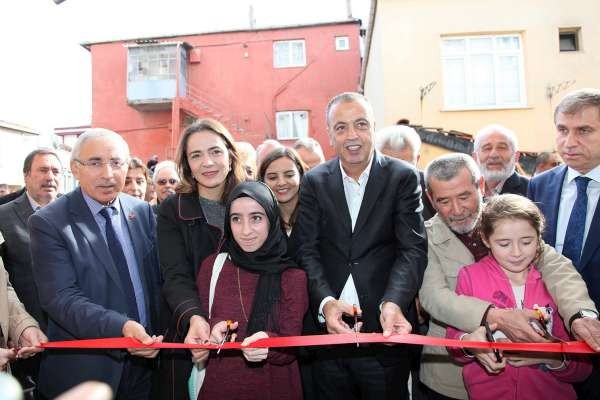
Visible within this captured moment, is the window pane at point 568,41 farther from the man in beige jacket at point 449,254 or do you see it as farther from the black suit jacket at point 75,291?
the black suit jacket at point 75,291

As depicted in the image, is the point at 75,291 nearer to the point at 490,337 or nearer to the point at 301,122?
the point at 490,337

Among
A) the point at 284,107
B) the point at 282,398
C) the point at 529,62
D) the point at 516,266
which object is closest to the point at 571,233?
the point at 516,266

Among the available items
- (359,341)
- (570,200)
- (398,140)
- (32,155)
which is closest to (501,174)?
(398,140)

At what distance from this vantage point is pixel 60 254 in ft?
8.95

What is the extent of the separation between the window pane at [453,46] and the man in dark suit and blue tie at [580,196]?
10730mm

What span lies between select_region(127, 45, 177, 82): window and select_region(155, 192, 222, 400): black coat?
72.0ft

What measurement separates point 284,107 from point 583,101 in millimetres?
20856

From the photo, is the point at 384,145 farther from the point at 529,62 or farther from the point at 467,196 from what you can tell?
the point at 529,62

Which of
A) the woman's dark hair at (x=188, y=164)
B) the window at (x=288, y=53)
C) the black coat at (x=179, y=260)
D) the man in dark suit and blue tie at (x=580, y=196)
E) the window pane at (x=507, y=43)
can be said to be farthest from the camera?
the window at (x=288, y=53)

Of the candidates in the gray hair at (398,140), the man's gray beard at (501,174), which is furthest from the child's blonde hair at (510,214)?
the gray hair at (398,140)

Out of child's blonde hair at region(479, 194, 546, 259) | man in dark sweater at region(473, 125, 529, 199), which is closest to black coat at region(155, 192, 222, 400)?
child's blonde hair at region(479, 194, 546, 259)

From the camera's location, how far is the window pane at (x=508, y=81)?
12.9 metres

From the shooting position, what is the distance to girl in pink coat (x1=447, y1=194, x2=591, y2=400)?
7.85ft

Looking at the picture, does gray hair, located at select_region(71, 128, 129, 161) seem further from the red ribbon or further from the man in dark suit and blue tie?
the man in dark suit and blue tie
